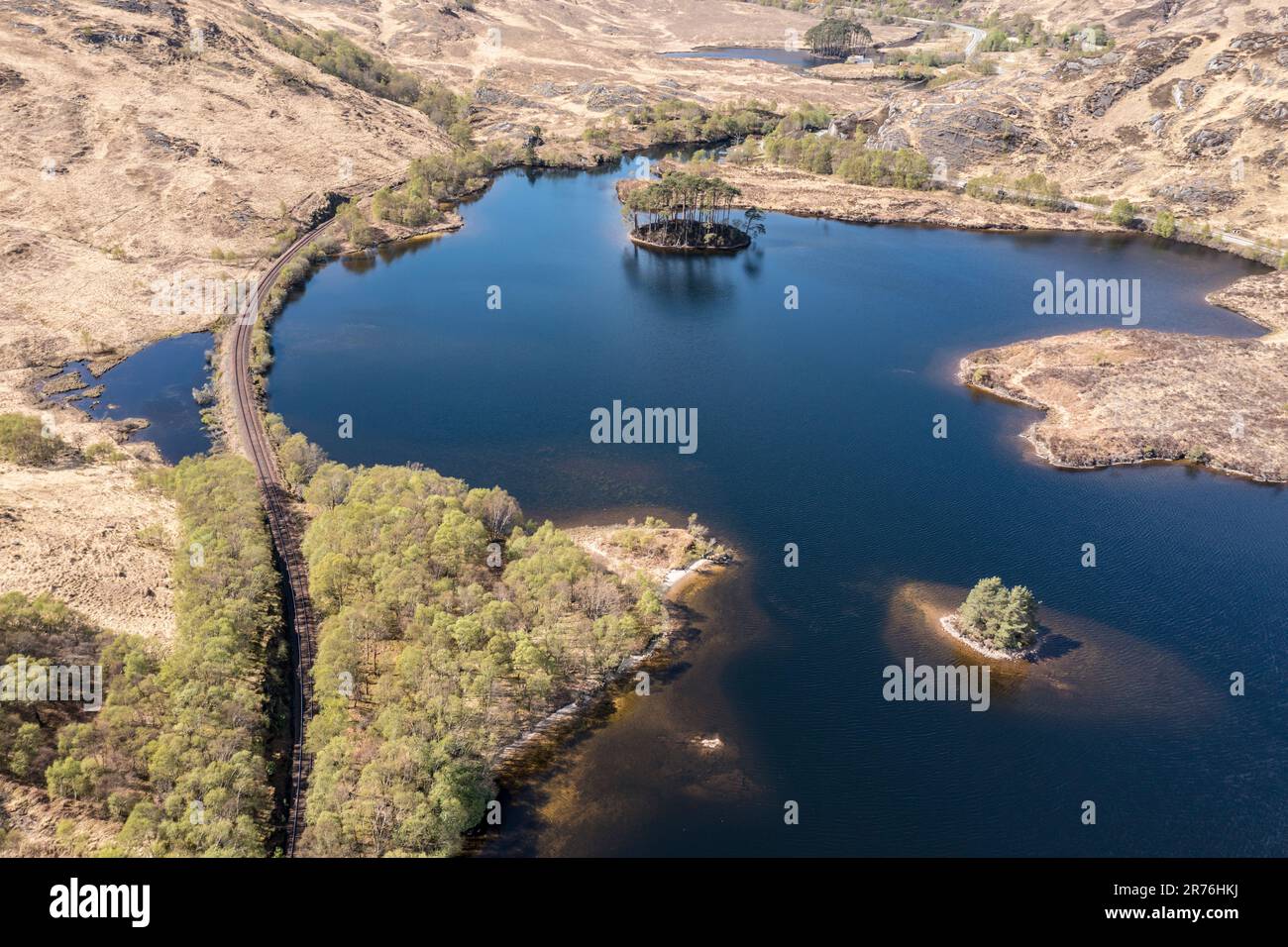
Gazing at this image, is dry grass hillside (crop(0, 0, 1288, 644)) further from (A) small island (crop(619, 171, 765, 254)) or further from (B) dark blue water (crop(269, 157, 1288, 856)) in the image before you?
(A) small island (crop(619, 171, 765, 254))

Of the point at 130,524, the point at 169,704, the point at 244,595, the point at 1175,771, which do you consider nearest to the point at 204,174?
the point at 130,524

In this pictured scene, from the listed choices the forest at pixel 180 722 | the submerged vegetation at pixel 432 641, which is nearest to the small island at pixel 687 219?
the submerged vegetation at pixel 432 641

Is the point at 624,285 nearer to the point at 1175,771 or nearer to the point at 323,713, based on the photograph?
the point at 323,713

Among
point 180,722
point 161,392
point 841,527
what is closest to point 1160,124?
point 841,527

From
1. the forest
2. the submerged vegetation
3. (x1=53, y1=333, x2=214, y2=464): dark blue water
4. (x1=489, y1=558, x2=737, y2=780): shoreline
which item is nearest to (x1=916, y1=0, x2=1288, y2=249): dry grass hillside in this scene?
(x1=489, y1=558, x2=737, y2=780): shoreline

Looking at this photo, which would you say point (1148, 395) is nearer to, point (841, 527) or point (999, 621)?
point (841, 527)
